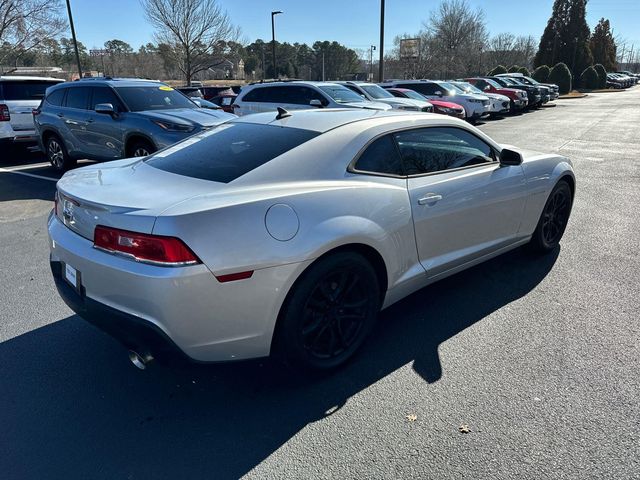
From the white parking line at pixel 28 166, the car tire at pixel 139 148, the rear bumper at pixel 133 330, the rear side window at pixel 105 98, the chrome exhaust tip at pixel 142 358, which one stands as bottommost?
the white parking line at pixel 28 166

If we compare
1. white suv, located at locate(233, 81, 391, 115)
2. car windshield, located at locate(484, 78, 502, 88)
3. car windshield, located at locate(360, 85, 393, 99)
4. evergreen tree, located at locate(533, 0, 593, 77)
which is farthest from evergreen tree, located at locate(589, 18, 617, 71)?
white suv, located at locate(233, 81, 391, 115)

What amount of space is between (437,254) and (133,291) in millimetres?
2071

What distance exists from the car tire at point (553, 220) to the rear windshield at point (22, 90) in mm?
10652

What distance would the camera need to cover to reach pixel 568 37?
53.1 metres

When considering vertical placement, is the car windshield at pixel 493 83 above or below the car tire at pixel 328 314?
above

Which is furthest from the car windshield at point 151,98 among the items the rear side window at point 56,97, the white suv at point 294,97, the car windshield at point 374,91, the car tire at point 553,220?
the car windshield at point 374,91

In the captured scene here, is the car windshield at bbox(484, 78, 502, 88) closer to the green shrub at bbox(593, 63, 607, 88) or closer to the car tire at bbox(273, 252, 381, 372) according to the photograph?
the car tire at bbox(273, 252, 381, 372)

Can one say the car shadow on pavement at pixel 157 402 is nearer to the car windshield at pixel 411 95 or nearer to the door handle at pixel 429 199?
Answer: the door handle at pixel 429 199

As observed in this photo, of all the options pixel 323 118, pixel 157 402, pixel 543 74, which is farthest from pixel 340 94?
pixel 543 74

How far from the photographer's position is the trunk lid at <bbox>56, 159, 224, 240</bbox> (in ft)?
7.69

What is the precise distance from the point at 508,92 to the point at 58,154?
20.3 meters

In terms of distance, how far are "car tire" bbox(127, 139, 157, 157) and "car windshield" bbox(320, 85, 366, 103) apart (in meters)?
5.71

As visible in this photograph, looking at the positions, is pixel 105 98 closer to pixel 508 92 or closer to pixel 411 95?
pixel 411 95

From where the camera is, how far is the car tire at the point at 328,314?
256 centimetres
